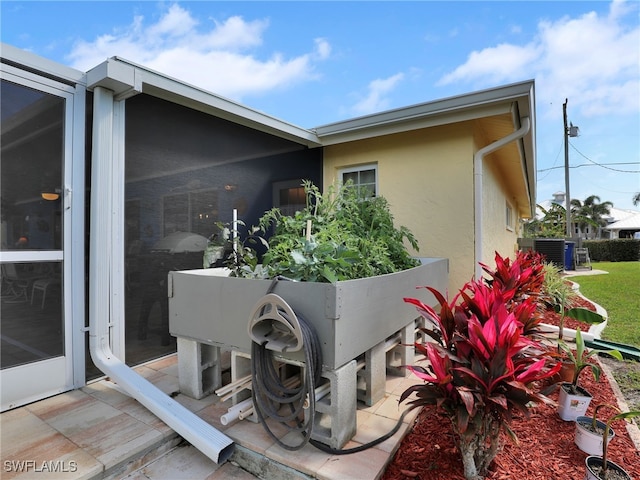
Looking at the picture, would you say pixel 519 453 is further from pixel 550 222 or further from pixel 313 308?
pixel 550 222

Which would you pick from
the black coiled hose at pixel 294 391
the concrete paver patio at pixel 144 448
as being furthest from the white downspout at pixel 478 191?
the black coiled hose at pixel 294 391

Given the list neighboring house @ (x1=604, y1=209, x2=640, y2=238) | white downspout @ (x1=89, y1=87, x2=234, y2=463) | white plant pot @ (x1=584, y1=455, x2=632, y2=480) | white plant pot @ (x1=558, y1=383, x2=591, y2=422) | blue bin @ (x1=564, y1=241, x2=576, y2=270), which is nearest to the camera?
white plant pot @ (x1=584, y1=455, x2=632, y2=480)

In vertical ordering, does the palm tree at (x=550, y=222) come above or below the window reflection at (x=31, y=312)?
above

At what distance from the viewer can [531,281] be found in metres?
3.22

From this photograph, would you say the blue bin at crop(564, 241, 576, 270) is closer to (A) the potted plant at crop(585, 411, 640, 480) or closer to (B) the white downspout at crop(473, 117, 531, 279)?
(B) the white downspout at crop(473, 117, 531, 279)

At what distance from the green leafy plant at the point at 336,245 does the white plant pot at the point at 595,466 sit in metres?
1.49

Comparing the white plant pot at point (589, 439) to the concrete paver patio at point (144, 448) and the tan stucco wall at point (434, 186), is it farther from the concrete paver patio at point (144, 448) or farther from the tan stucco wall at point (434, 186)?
the tan stucco wall at point (434, 186)

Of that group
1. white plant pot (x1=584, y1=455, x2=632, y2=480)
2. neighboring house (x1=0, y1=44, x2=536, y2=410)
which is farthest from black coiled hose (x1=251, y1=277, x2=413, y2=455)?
neighboring house (x1=0, y1=44, x2=536, y2=410)

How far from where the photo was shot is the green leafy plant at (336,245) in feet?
6.99

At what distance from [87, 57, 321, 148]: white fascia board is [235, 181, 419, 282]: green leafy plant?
1.39 meters

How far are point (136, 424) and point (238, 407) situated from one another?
0.66 metres

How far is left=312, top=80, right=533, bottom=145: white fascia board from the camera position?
3.46 metres

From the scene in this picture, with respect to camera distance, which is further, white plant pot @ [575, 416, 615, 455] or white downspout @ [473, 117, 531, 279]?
white downspout @ [473, 117, 531, 279]

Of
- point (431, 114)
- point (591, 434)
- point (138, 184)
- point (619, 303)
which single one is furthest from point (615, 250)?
point (138, 184)
